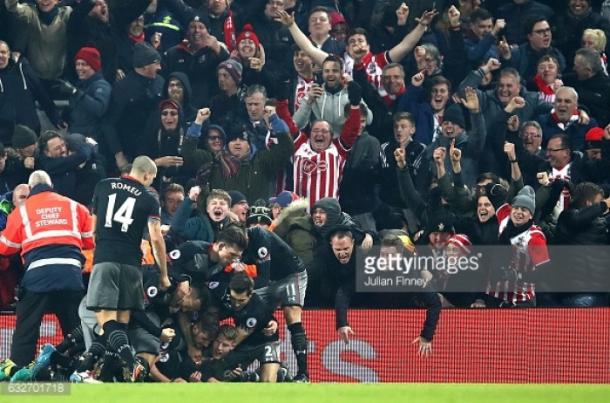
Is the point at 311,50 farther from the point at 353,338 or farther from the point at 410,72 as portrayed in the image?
the point at 353,338

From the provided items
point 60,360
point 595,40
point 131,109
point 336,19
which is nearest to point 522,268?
point 595,40

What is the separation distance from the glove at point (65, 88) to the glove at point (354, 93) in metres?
3.10

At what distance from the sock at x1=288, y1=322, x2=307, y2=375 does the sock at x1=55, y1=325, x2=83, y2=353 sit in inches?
76.9

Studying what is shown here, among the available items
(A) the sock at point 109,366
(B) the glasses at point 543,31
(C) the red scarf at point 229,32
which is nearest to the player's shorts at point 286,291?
(A) the sock at point 109,366

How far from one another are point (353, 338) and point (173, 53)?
485 centimetres

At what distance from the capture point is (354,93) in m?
17.1

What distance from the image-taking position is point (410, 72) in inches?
722

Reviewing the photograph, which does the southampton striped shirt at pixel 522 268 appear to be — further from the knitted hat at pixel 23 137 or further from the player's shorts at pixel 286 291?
the knitted hat at pixel 23 137

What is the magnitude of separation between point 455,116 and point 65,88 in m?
4.39

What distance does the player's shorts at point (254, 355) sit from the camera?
14.7m

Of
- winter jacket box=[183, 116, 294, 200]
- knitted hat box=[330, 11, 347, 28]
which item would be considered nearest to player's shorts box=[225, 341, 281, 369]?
winter jacket box=[183, 116, 294, 200]

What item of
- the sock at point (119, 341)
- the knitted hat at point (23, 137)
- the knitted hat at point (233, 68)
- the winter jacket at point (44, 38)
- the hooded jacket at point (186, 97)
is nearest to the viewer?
the sock at point (119, 341)

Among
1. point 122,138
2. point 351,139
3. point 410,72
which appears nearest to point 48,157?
point 122,138

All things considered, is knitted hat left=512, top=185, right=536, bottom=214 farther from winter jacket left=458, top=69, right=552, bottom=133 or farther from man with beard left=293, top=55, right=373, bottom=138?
man with beard left=293, top=55, right=373, bottom=138
